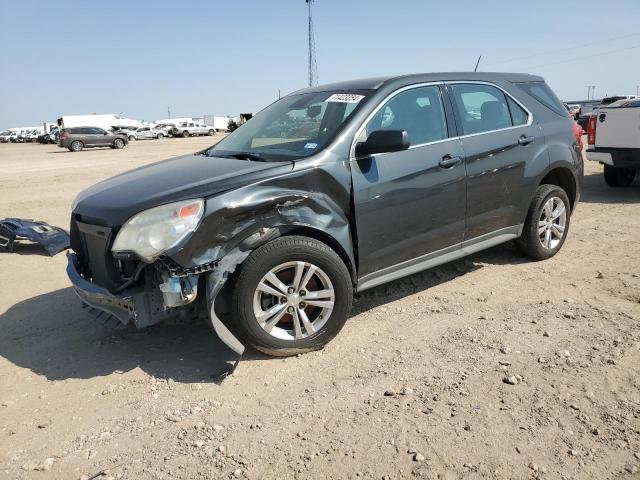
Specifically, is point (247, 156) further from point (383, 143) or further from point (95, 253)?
point (95, 253)

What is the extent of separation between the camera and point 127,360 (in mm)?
3672

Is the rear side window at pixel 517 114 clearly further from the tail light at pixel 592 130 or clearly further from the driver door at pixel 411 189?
the tail light at pixel 592 130

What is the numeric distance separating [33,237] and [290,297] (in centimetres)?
453

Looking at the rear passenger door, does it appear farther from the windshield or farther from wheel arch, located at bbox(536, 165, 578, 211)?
the windshield

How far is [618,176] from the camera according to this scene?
9.74 meters

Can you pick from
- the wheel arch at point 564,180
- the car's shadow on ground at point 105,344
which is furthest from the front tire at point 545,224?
the car's shadow on ground at point 105,344

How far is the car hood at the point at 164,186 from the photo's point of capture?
3.27m

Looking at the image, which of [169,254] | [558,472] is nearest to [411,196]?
[169,254]

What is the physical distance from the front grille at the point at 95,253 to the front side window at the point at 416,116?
6.50 ft

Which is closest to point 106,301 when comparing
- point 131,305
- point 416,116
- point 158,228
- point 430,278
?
point 131,305

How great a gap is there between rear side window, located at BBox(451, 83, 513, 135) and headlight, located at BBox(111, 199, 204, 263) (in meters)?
2.47

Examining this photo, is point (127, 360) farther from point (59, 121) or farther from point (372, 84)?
point (59, 121)

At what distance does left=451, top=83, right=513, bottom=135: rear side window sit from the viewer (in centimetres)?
449

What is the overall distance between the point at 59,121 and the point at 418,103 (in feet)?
219
